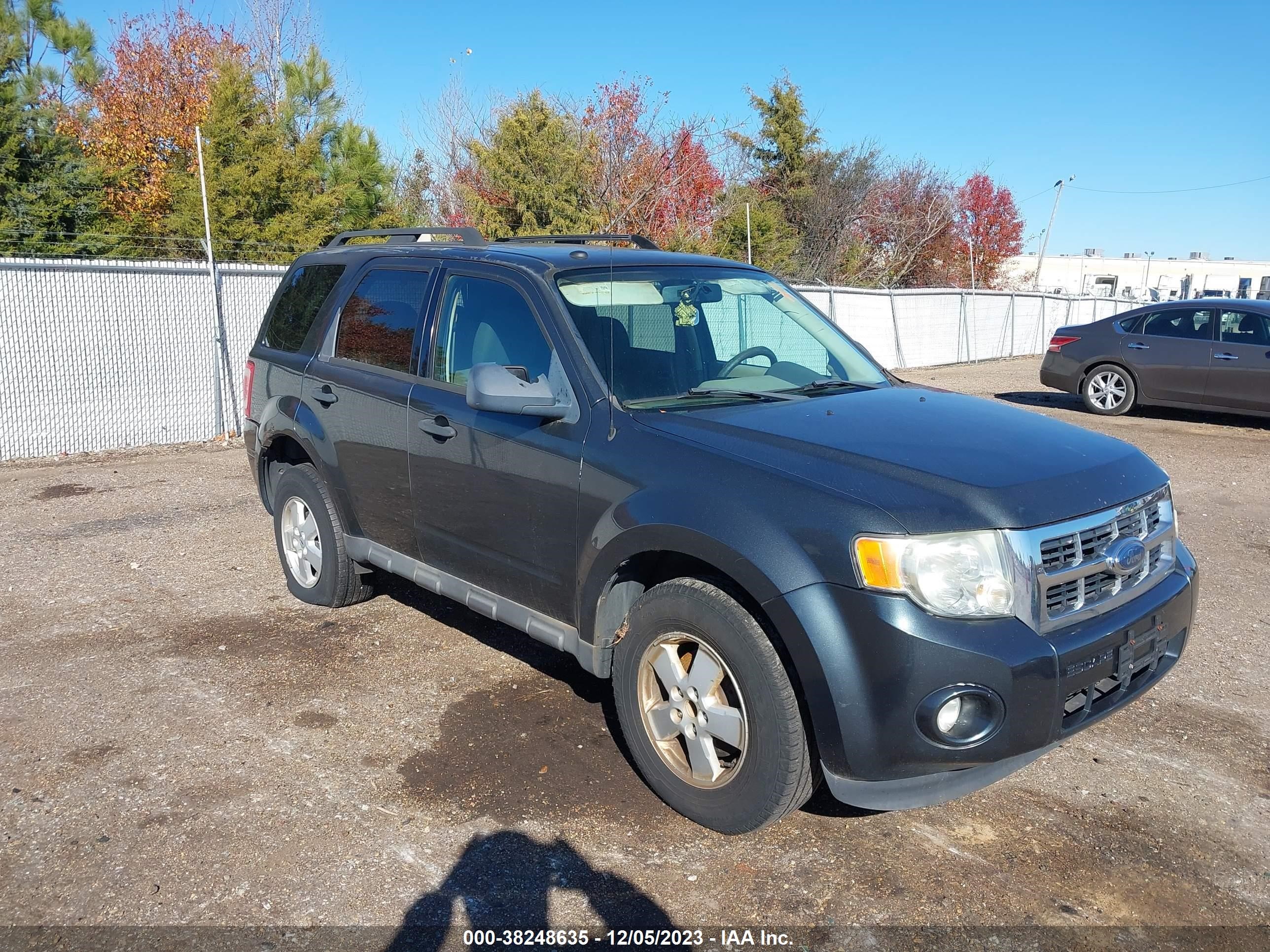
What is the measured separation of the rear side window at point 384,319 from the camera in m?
4.68

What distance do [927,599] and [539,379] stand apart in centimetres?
168

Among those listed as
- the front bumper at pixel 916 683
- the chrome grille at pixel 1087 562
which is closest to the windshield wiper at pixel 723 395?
the front bumper at pixel 916 683

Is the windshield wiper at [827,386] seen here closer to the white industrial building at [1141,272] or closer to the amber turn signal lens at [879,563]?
the amber turn signal lens at [879,563]

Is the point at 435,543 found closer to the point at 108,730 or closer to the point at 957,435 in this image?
the point at 108,730

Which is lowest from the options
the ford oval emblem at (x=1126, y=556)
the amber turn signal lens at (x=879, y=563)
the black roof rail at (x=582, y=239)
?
the ford oval emblem at (x=1126, y=556)

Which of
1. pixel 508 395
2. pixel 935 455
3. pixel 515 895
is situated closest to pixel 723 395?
pixel 508 395

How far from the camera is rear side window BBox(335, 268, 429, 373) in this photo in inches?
184

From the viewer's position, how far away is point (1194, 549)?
696cm

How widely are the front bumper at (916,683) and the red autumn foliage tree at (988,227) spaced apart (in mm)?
45310

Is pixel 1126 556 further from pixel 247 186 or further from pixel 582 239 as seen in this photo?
pixel 247 186

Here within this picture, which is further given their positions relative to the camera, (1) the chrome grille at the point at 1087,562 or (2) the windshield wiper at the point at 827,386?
(2) the windshield wiper at the point at 827,386

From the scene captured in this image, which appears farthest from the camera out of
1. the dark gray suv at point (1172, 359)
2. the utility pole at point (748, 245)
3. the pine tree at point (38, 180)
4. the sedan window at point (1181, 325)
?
the pine tree at point (38, 180)

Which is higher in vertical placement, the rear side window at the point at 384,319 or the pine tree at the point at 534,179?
the pine tree at the point at 534,179

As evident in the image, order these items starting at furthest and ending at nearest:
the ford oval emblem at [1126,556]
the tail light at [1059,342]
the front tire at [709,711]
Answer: the tail light at [1059,342], the ford oval emblem at [1126,556], the front tire at [709,711]
